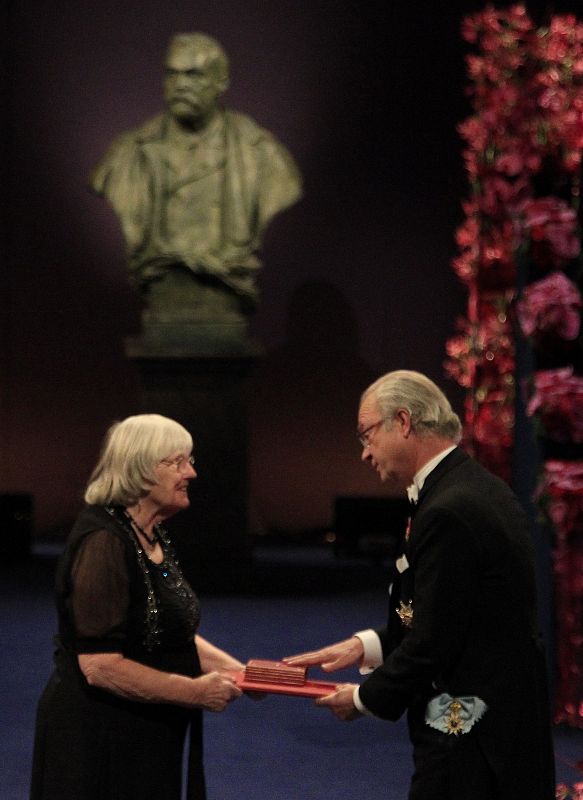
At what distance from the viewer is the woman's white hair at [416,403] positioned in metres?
2.62

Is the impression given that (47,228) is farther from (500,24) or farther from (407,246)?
(500,24)

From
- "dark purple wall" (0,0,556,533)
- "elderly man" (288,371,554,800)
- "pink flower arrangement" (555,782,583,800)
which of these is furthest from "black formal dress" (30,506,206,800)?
"dark purple wall" (0,0,556,533)

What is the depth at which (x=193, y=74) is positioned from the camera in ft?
25.8

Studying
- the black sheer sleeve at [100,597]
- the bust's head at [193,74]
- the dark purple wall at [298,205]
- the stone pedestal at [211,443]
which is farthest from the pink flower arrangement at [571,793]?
the dark purple wall at [298,205]

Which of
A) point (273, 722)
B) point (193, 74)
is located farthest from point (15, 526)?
point (273, 722)

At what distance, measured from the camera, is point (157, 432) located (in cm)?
284

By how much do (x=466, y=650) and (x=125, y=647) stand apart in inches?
24.5

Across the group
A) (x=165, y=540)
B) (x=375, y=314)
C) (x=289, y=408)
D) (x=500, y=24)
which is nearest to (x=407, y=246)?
(x=375, y=314)

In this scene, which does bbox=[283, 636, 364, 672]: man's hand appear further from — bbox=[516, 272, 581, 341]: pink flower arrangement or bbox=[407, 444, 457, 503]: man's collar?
bbox=[516, 272, 581, 341]: pink flower arrangement

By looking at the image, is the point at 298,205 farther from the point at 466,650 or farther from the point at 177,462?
the point at 466,650

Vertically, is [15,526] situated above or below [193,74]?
below

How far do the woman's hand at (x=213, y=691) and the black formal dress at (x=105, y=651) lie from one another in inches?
2.7

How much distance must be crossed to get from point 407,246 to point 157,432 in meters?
7.90

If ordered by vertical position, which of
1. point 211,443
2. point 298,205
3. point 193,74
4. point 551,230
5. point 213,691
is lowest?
point 211,443
